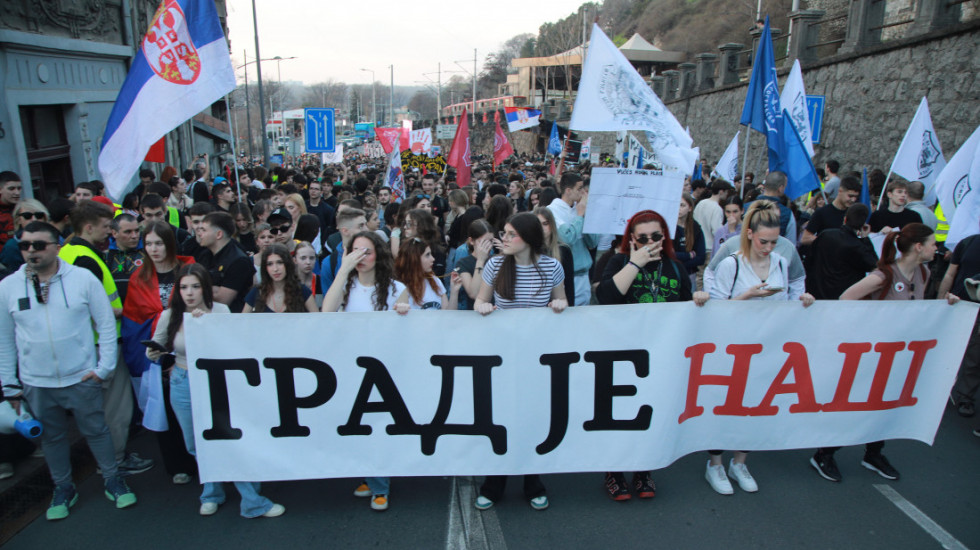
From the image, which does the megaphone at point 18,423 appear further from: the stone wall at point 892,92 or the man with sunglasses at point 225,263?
the stone wall at point 892,92

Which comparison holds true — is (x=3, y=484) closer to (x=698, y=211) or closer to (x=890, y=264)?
(x=890, y=264)

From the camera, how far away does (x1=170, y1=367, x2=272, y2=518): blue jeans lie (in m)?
3.55

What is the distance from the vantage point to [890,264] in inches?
163

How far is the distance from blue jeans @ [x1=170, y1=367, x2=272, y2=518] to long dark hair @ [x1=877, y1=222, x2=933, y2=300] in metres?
4.11

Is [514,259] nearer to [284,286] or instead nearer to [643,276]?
[643,276]

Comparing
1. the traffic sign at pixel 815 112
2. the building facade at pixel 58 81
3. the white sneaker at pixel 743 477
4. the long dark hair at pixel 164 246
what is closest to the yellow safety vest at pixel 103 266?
the long dark hair at pixel 164 246

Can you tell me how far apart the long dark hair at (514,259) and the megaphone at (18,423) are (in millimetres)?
2634

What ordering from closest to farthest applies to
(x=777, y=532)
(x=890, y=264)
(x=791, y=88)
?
(x=777, y=532) → (x=890, y=264) → (x=791, y=88)

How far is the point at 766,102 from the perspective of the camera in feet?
22.1

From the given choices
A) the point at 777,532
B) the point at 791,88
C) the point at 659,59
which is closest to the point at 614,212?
the point at 777,532

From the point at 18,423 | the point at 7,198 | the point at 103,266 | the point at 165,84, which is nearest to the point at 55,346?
the point at 18,423

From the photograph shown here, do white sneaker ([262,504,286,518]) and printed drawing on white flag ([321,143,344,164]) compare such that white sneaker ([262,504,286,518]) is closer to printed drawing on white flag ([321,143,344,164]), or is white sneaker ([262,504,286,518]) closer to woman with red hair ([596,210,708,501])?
woman with red hair ([596,210,708,501])

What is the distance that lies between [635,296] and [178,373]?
2.71 metres

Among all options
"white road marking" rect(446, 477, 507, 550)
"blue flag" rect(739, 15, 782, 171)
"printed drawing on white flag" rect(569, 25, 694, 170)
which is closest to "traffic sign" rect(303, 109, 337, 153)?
"blue flag" rect(739, 15, 782, 171)
